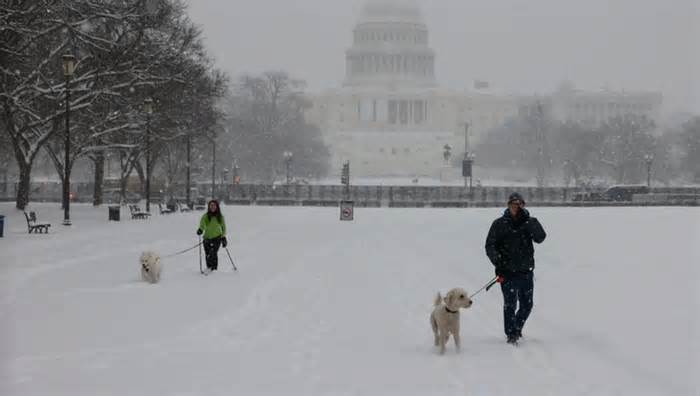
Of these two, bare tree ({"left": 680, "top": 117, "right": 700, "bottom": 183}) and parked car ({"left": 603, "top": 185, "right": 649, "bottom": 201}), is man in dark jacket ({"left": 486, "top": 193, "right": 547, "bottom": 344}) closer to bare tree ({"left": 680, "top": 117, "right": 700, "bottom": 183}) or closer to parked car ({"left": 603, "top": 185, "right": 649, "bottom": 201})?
parked car ({"left": 603, "top": 185, "right": 649, "bottom": 201})

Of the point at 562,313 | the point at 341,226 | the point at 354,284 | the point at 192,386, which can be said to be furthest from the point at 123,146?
the point at 192,386

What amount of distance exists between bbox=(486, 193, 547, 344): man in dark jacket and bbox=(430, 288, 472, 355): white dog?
0.82 meters

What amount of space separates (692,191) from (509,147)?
6023 cm

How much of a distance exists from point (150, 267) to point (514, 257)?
7.91m

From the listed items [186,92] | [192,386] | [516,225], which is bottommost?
[192,386]

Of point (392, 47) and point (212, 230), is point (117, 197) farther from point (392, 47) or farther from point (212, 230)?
point (392, 47)

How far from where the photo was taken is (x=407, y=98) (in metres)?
186

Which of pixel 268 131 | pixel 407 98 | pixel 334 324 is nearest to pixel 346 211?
pixel 334 324

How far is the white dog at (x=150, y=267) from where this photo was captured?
1797 cm

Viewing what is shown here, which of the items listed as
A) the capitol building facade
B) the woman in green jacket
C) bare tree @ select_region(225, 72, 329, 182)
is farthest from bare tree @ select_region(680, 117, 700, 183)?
the woman in green jacket

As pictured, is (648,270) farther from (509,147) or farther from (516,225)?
(509,147)

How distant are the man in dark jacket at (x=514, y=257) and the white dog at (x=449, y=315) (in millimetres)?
822

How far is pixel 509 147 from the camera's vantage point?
132m

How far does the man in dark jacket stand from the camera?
11898 millimetres
